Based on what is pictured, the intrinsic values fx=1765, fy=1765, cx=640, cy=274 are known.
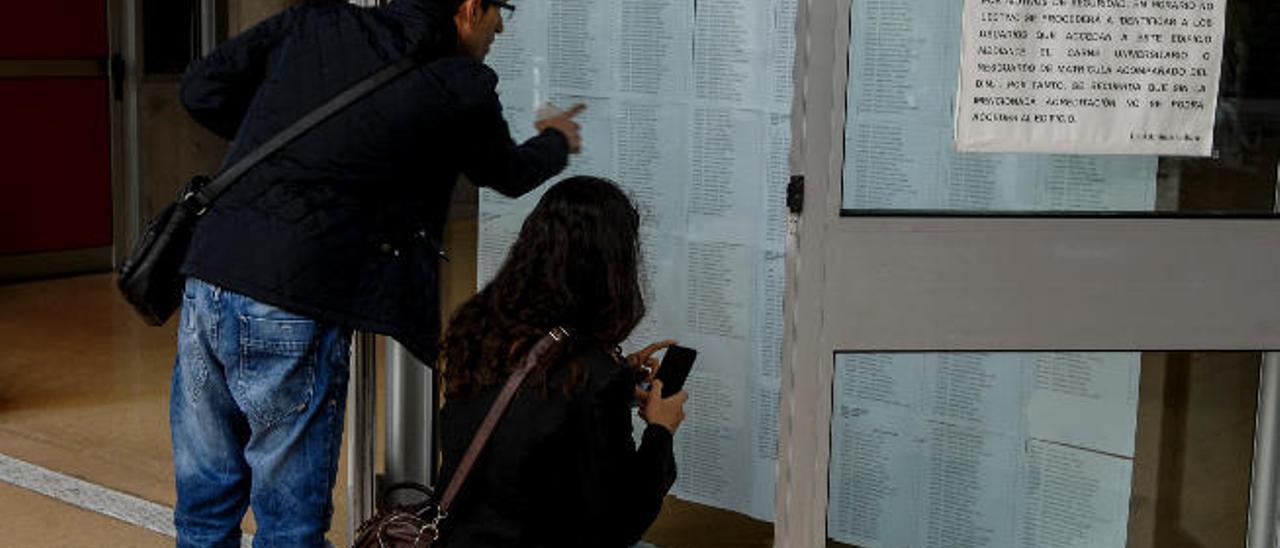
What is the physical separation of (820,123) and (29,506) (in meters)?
2.69

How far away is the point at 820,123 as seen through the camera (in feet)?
9.88

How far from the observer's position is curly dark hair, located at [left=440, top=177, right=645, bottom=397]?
2812 mm

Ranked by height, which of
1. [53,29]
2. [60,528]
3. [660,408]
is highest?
[53,29]

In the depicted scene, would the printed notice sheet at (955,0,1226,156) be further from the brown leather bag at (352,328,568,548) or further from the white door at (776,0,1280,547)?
the brown leather bag at (352,328,568,548)

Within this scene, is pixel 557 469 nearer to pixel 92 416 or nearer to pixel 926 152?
pixel 926 152

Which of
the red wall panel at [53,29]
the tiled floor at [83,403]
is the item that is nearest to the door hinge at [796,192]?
the tiled floor at [83,403]

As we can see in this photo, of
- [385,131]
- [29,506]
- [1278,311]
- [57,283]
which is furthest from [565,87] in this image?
[57,283]

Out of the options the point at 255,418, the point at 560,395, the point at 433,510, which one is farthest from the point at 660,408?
the point at 255,418

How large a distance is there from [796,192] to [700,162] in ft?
2.29

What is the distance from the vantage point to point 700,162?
3.72m

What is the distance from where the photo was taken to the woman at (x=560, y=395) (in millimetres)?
2746

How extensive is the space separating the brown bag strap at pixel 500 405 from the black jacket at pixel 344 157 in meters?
0.44

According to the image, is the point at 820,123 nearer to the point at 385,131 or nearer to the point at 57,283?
the point at 385,131

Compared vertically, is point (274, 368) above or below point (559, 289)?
below
